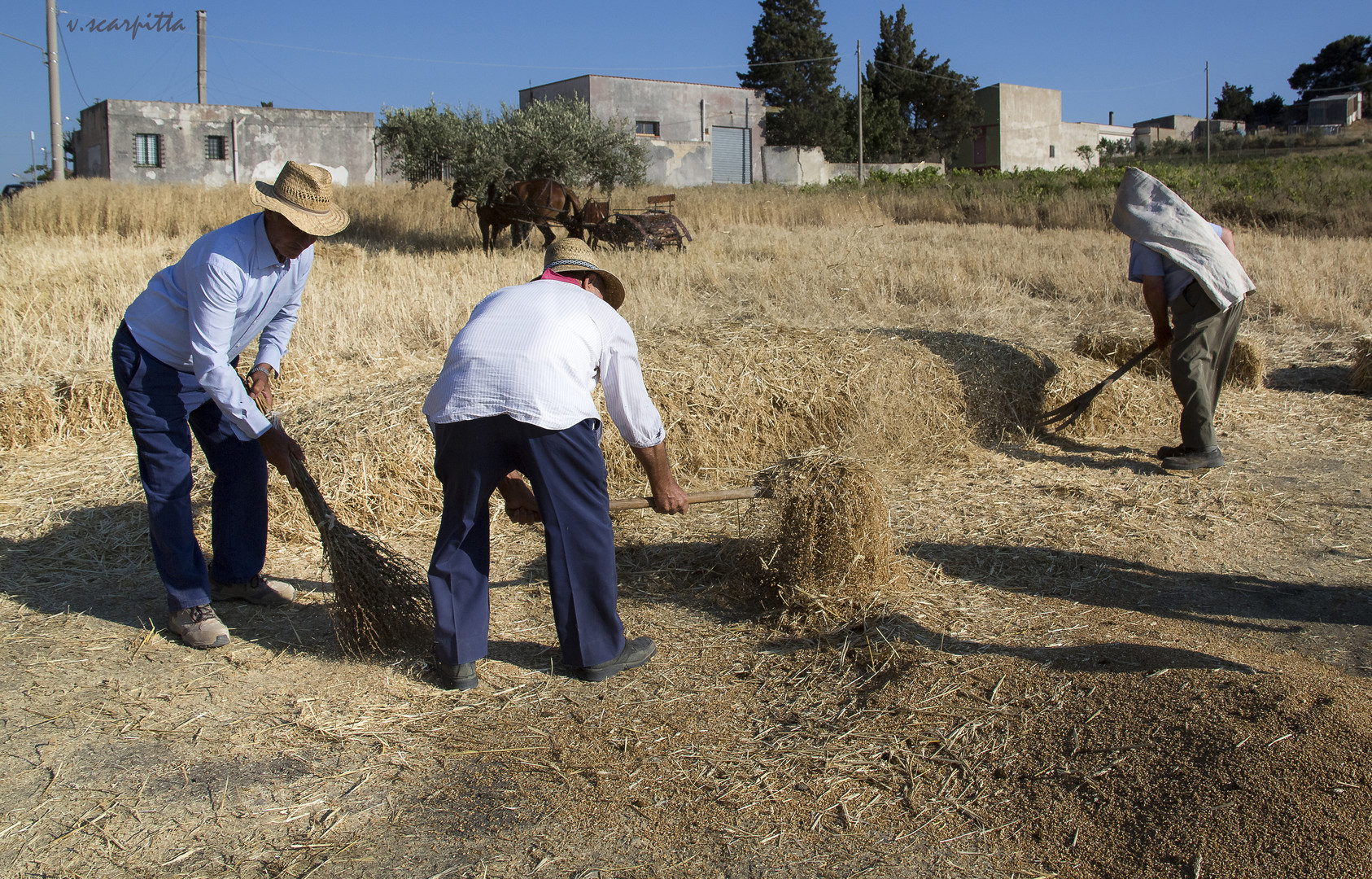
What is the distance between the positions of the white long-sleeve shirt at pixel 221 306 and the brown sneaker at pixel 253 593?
2.30 feet

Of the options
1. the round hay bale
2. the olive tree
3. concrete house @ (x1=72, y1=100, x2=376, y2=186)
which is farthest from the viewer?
concrete house @ (x1=72, y1=100, x2=376, y2=186)

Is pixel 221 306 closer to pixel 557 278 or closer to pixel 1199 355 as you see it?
pixel 557 278

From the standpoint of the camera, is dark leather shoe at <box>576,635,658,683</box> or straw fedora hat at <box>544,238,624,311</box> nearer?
straw fedora hat at <box>544,238,624,311</box>

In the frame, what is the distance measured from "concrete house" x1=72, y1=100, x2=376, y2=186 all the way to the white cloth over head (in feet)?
99.9

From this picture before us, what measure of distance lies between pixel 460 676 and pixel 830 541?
155cm

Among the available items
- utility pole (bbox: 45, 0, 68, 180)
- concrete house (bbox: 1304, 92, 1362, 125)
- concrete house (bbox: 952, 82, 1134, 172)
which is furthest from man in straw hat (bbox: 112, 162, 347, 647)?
concrete house (bbox: 1304, 92, 1362, 125)

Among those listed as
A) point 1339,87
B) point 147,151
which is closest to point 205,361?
point 147,151

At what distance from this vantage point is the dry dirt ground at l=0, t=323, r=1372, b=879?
240cm

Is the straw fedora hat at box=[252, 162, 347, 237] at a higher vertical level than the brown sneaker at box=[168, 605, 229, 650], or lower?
higher

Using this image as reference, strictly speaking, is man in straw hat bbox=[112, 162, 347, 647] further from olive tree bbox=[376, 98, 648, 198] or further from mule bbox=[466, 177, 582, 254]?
olive tree bbox=[376, 98, 648, 198]

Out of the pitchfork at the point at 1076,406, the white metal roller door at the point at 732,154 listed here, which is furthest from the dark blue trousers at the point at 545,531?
the white metal roller door at the point at 732,154

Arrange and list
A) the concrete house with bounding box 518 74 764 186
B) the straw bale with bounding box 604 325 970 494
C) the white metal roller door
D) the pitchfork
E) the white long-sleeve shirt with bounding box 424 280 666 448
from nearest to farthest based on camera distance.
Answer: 1. the white long-sleeve shirt with bounding box 424 280 666 448
2. the straw bale with bounding box 604 325 970 494
3. the pitchfork
4. the concrete house with bounding box 518 74 764 186
5. the white metal roller door

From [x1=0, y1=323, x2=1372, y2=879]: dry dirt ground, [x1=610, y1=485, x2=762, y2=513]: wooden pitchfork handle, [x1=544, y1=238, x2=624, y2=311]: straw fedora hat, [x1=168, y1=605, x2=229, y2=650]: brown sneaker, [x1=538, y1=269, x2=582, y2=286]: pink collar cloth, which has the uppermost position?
[x1=544, y1=238, x2=624, y2=311]: straw fedora hat

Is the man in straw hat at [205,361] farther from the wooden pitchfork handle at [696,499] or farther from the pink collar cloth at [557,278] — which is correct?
the wooden pitchfork handle at [696,499]
